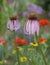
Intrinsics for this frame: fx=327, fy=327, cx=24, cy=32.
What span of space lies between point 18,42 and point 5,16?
2.25 m

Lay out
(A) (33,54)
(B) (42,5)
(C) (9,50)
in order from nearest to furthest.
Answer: (A) (33,54), (C) (9,50), (B) (42,5)

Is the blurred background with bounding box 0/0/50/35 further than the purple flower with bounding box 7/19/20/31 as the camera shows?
Yes

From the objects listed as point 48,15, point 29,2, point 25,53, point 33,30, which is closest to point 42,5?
point 48,15

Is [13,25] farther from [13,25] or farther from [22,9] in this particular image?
[22,9]

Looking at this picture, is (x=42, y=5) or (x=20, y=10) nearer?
(x=20, y=10)

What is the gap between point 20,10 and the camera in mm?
6160

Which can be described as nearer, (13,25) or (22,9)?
(13,25)

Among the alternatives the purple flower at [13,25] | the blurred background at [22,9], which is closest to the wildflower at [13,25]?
the purple flower at [13,25]

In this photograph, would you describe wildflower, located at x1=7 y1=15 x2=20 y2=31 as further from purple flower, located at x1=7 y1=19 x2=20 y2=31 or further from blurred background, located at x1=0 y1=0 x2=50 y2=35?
blurred background, located at x1=0 y1=0 x2=50 y2=35

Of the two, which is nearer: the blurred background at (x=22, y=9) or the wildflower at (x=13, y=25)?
the wildflower at (x=13, y=25)

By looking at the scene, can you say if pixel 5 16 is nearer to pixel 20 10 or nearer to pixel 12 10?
pixel 12 10

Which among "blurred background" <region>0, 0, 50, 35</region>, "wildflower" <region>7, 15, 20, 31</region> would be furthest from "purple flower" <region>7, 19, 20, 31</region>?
"blurred background" <region>0, 0, 50, 35</region>

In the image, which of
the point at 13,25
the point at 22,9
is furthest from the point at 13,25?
the point at 22,9

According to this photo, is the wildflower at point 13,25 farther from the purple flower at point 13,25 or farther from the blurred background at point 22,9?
the blurred background at point 22,9
